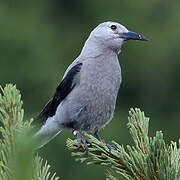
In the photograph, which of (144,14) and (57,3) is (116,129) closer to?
(144,14)

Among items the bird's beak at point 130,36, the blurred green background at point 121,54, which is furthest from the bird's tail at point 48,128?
the blurred green background at point 121,54

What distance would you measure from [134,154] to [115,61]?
2.39 m

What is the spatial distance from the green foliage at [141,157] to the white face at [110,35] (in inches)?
87.0

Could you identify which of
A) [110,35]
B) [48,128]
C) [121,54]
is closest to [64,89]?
[48,128]

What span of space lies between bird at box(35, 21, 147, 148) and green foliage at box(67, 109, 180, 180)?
156cm

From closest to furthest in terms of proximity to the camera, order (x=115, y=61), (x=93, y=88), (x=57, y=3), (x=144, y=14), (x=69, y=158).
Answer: (x=93, y=88) < (x=115, y=61) < (x=69, y=158) < (x=144, y=14) < (x=57, y=3)

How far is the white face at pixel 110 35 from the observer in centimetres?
482

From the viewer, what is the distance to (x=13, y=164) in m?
1.74

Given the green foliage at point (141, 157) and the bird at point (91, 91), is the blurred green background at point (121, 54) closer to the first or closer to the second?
the bird at point (91, 91)

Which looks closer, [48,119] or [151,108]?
[48,119]

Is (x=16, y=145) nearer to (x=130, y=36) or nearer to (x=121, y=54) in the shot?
(x=130, y=36)

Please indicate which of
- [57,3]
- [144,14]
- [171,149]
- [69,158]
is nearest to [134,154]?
[171,149]

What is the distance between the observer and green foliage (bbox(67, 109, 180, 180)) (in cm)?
222

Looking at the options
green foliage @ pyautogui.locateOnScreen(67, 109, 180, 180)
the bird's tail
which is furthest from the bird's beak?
green foliage @ pyautogui.locateOnScreen(67, 109, 180, 180)
